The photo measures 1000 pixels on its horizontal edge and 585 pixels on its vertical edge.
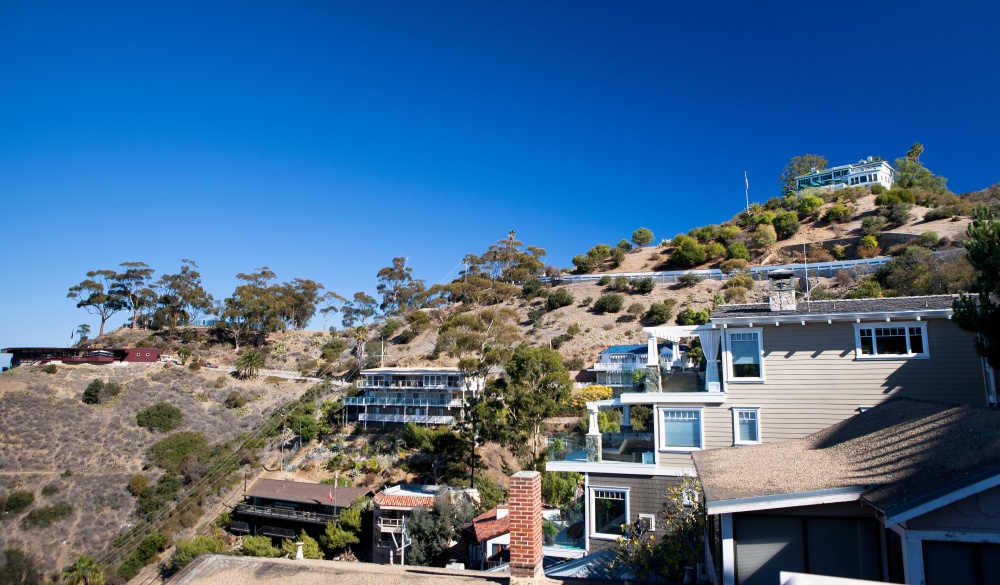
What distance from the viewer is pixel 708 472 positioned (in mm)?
9039

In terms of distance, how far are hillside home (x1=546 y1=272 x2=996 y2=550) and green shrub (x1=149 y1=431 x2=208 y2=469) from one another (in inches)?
1683

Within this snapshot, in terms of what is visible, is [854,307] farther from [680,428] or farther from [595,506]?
[595,506]

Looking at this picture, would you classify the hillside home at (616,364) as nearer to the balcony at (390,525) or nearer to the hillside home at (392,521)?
the hillside home at (392,521)

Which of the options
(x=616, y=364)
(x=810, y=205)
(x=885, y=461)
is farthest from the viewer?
(x=810, y=205)

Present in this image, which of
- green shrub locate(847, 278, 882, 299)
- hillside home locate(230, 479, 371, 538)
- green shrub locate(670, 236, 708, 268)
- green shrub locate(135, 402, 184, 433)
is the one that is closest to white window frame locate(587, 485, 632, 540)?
hillside home locate(230, 479, 371, 538)

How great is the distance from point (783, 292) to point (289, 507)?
34665mm

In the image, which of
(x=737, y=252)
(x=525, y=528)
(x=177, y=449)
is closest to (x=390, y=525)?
(x=525, y=528)

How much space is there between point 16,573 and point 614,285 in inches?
2371

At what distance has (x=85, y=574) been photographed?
3553 centimetres

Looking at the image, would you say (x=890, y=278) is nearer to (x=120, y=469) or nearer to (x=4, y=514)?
(x=120, y=469)

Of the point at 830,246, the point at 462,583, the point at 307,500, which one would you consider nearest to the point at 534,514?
the point at 462,583

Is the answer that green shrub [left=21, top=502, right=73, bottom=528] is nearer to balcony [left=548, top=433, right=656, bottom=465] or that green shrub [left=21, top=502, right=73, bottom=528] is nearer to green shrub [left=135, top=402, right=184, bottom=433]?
green shrub [left=135, top=402, right=184, bottom=433]

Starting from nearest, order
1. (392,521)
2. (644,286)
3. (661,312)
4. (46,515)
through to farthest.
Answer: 1. (392,521)
2. (46,515)
3. (661,312)
4. (644,286)

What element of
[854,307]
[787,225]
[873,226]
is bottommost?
[854,307]
